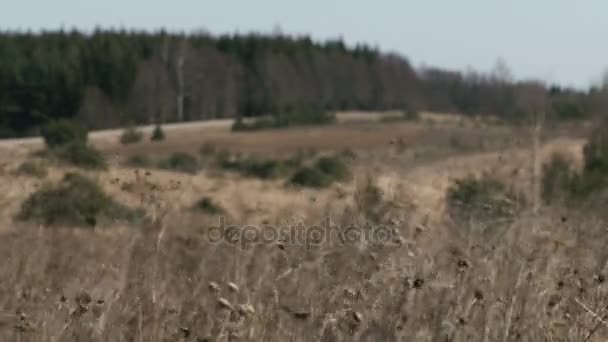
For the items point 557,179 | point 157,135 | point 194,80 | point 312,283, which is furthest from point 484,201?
point 194,80

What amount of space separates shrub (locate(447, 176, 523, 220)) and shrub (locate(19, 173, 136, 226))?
2080 mm

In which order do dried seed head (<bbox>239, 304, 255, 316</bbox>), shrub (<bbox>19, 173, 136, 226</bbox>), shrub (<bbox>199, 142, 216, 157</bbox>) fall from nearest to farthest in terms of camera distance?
dried seed head (<bbox>239, 304, 255, 316</bbox>) → shrub (<bbox>19, 173, 136, 226</bbox>) → shrub (<bbox>199, 142, 216, 157</bbox>)

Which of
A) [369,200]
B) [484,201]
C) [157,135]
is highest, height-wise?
[369,200]

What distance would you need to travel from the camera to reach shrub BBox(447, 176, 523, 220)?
5.66 metres

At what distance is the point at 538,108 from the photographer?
1080 centimetres

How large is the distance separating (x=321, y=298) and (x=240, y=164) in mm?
26513

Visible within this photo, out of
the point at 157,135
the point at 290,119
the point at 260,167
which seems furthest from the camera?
the point at 290,119

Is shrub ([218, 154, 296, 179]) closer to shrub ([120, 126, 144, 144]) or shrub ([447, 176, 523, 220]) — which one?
shrub ([447, 176, 523, 220])

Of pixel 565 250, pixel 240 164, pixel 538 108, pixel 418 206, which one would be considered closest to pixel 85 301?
pixel 565 250

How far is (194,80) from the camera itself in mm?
74062

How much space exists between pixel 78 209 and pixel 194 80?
67.1 meters

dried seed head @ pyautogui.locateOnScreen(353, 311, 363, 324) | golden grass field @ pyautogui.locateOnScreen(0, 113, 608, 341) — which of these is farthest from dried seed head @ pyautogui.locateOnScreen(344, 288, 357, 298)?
dried seed head @ pyautogui.locateOnScreen(353, 311, 363, 324)

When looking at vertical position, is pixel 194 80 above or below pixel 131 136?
above

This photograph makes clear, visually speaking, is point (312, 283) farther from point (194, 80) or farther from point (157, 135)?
point (194, 80)
